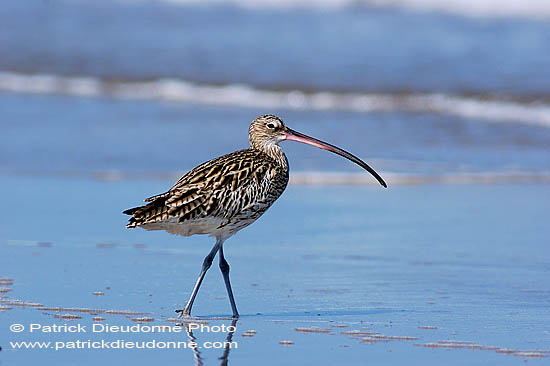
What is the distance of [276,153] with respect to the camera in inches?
288

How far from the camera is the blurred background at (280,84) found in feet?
41.7

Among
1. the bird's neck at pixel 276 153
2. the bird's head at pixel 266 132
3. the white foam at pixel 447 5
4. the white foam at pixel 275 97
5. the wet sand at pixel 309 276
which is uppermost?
the white foam at pixel 447 5

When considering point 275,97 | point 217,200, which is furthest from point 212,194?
point 275,97

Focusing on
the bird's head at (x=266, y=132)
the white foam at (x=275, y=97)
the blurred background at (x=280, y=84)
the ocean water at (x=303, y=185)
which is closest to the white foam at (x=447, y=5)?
the blurred background at (x=280, y=84)

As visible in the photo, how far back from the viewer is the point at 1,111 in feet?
52.2

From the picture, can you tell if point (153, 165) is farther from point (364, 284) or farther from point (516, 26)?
point (516, 26)

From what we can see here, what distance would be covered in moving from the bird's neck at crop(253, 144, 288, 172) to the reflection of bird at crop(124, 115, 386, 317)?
15 millimetres

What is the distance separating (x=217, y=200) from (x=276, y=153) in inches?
32.3

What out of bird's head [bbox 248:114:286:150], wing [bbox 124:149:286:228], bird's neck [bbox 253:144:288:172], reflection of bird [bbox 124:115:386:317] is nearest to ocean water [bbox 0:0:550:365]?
reflection of bird [bbox 124:115:386:317]

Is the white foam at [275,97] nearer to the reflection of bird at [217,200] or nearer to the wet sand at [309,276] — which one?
the wet sand at [309,276]

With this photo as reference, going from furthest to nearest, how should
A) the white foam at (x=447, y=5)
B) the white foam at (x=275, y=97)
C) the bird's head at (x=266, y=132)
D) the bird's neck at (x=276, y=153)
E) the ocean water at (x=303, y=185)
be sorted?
1. the white foam at (x=447, y=5)
2. the white foam at (x=275, y=97)
3. the bird's head at (x=266, y=132)
4. the bird's neck at (x=276, y=153)
5. the ocean water at (x=303, y=185)

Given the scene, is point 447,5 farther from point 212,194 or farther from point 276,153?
point 212,194

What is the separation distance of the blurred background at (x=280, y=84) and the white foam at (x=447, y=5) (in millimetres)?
76

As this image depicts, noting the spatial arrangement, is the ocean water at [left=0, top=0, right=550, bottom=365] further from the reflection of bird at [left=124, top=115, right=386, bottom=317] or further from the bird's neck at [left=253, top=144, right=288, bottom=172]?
the bird's neck at [left=253, top=144, right=288, bottom=172]
